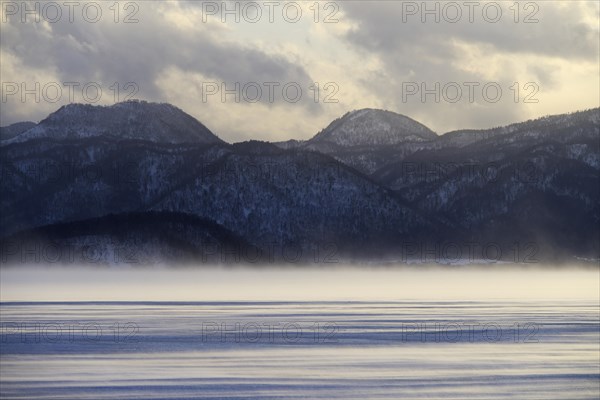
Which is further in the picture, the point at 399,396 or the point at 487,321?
the point at 487,321

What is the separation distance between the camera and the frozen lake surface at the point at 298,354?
42312 mm

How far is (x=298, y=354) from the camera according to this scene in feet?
179

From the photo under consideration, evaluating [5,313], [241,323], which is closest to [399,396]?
[241,323]

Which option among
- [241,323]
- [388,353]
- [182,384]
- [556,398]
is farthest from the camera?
[241,323]

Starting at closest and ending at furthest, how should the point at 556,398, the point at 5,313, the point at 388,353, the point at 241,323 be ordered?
the point at 556,398 → the point at 388,353 → the point at 241,323 → the point at 5,313

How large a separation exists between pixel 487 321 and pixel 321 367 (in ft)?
105

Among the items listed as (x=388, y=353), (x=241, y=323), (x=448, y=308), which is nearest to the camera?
(x=388, y=353)

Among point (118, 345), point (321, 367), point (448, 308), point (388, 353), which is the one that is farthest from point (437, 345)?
point (448, 308)

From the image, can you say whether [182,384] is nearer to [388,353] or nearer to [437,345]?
[388,353]

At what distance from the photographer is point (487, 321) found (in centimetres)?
7862

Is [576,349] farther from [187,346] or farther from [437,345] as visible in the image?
[187,346]

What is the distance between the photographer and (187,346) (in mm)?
58031

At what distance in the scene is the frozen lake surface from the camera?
4231 cm

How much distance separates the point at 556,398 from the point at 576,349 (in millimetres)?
17530
